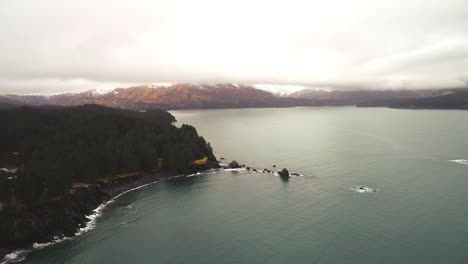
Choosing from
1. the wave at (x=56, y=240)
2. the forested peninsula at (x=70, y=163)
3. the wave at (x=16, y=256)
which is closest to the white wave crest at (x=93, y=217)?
the wave at (x=56, y=240)

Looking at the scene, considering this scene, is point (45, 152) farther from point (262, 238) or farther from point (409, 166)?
point (409, 166)

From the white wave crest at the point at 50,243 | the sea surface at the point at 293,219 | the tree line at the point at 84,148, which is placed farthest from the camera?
the tree line at the point at 84,148

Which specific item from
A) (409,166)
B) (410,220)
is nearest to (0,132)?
(410,220)

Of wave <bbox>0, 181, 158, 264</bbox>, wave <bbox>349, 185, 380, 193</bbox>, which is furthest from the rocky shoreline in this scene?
wave <bbox>349, 185, 380, 193</bbox>

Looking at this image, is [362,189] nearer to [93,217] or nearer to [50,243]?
[93,217]

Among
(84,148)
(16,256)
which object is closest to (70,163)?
(84,148)

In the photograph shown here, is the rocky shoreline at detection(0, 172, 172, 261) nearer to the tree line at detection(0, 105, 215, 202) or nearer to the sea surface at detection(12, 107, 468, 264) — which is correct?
the tree line at detection(0, 105, 215, 202)

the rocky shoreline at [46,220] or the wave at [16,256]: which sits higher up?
the rocky shoreline at [46,220]

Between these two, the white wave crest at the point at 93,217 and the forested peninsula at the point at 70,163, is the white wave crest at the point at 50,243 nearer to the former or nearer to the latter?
the forested peninsula at the point at 70,163
